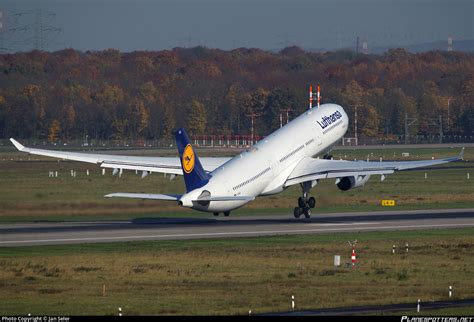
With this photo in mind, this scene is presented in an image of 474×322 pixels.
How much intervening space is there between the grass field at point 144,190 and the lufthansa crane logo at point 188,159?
11.1 metres

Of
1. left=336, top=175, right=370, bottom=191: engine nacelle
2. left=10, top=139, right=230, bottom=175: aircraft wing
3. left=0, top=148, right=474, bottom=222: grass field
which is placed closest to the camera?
left=10, top=139, right=230, bottom=175: aircraft wing

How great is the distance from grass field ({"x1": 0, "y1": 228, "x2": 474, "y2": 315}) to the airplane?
567 centimetres

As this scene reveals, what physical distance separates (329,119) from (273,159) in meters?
10.6

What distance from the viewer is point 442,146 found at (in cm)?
16575

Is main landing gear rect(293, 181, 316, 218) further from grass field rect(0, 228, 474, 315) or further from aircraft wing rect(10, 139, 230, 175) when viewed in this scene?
grass field rect(0, 228, 474, 315)

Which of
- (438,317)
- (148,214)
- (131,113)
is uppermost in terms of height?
(131,113)

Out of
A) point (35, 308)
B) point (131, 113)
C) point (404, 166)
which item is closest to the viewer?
point (35, 308)

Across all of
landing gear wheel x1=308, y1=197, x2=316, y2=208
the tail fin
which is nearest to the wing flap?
landing gear wheel x1=308, y1=197, x2=316, y2=208

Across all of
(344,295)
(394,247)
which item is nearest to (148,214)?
(394,247)

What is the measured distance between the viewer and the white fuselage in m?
71.7

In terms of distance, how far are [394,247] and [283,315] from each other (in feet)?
72.2

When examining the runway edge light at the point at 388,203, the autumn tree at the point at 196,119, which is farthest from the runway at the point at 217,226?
the autumn tree at the point at 196,119

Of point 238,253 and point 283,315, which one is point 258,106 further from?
point 283,315

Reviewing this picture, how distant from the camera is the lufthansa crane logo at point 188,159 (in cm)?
6962
